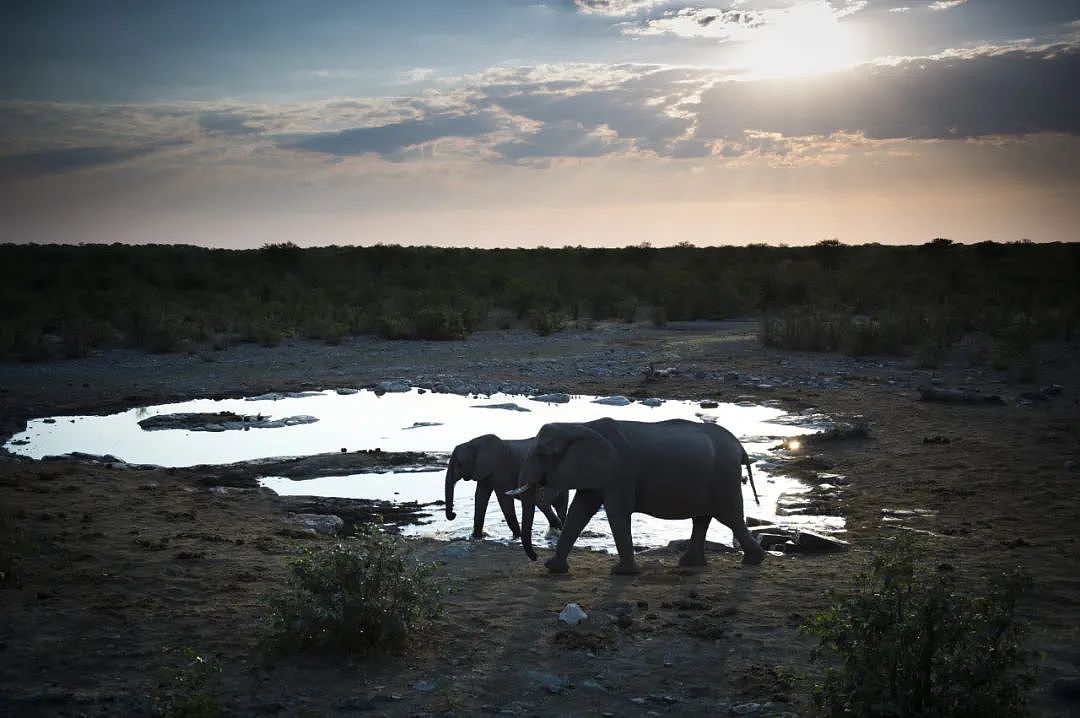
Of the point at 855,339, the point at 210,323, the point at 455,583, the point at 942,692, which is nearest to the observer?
the point at 942,692

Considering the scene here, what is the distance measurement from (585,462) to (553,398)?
1081cm

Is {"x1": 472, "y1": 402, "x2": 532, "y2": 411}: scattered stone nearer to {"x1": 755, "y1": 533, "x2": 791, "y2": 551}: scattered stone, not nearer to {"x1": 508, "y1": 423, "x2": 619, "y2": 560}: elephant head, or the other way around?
{"x1": 755, "y1": 533, "x2": 791, "y2": 551}: scattered stone

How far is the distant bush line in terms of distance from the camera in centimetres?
2562

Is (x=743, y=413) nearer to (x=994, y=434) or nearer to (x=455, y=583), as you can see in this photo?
(x=994, y=434)

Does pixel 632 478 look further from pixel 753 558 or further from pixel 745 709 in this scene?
pixel 745 709

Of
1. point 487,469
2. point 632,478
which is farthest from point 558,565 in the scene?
point 487,469

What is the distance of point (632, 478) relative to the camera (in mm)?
8852

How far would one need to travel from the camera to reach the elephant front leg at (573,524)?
8680mm

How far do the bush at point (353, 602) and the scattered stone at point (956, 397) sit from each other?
1320 centimetres

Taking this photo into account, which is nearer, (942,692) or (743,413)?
(942,692)

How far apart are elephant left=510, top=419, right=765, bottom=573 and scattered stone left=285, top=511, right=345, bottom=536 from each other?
2468mm

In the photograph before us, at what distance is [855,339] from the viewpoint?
959 inches

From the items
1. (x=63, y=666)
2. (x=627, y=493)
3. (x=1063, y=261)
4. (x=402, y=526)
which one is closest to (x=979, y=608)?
(x=627, y=493)

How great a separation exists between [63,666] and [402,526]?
15.6 ft
